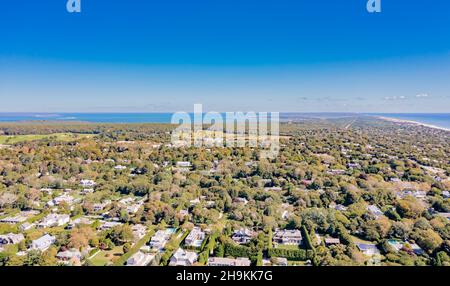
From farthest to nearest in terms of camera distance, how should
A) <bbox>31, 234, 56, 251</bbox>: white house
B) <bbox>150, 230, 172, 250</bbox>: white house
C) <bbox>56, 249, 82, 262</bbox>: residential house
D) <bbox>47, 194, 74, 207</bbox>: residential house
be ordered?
1. <bbox>47, 194, 74, 207</bbox>: residential house
2. <bbox>150, 230, 172, 250</bbox>: white house
3. <bbox>31, 234, 56, 251</bbox>: white house
4. <bbox>56, 249, 82, 262</bbox>: residential house

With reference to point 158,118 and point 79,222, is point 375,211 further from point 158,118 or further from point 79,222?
point 158,118

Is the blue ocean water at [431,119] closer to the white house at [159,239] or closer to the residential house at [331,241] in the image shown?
the residential house at [331,241]

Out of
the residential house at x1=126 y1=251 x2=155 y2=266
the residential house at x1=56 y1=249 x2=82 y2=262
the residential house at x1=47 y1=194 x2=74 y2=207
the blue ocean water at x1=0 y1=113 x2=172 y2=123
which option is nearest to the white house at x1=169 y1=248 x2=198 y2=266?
the residential house at x1=126 y1=251 x2=155 y2=266

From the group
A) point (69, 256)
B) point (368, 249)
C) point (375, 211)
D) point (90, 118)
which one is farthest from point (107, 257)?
point (90, 118)

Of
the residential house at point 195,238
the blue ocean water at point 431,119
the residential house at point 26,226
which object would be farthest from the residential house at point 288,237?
the blue ocean water at point 431,119

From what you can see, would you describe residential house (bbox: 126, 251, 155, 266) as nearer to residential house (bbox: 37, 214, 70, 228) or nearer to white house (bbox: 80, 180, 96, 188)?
residential house (bbox: 37, 214, 70, 228)
